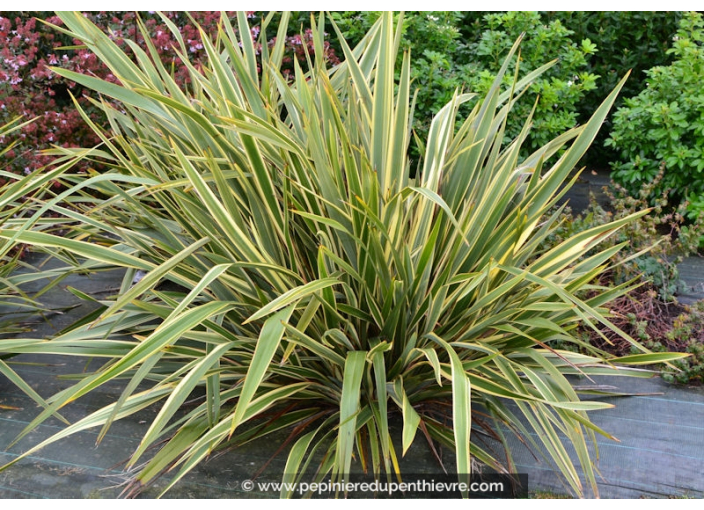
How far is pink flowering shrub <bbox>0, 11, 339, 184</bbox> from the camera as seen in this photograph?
3223 millimetres

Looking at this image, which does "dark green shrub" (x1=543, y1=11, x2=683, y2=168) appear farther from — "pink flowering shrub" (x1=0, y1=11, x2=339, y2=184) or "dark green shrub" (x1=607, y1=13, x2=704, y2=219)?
"pink flowering shrub" (x1=0, y1=11, x2=339, y2=184)

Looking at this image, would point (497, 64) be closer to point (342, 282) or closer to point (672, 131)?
point (672, 131)

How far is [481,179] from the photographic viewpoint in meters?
2.23

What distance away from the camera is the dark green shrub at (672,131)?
124 inches

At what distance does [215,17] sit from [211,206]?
8.10ft

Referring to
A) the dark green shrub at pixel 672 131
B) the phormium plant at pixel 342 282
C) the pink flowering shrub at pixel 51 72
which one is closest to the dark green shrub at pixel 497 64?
the dark green shrub at pixel 672 131

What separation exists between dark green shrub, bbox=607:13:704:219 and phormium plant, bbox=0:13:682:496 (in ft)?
3.96

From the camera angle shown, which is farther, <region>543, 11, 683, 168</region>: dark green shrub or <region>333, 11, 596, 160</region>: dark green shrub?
<region>543, 11, 683, 168</region>: dark green shrub

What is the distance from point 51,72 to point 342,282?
8.40 ft

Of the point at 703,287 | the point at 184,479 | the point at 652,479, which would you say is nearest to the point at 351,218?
the point at 184,479

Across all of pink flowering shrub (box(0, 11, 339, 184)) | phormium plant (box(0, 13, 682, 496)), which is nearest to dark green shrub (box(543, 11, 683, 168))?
pink flowering shrub (box(0, 11, 339, 184))

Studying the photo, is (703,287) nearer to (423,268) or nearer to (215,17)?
(423,268)

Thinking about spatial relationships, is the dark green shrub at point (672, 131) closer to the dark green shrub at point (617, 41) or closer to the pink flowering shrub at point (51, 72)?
the dark green shrub at point (617, 41)

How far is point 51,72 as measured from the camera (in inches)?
138
